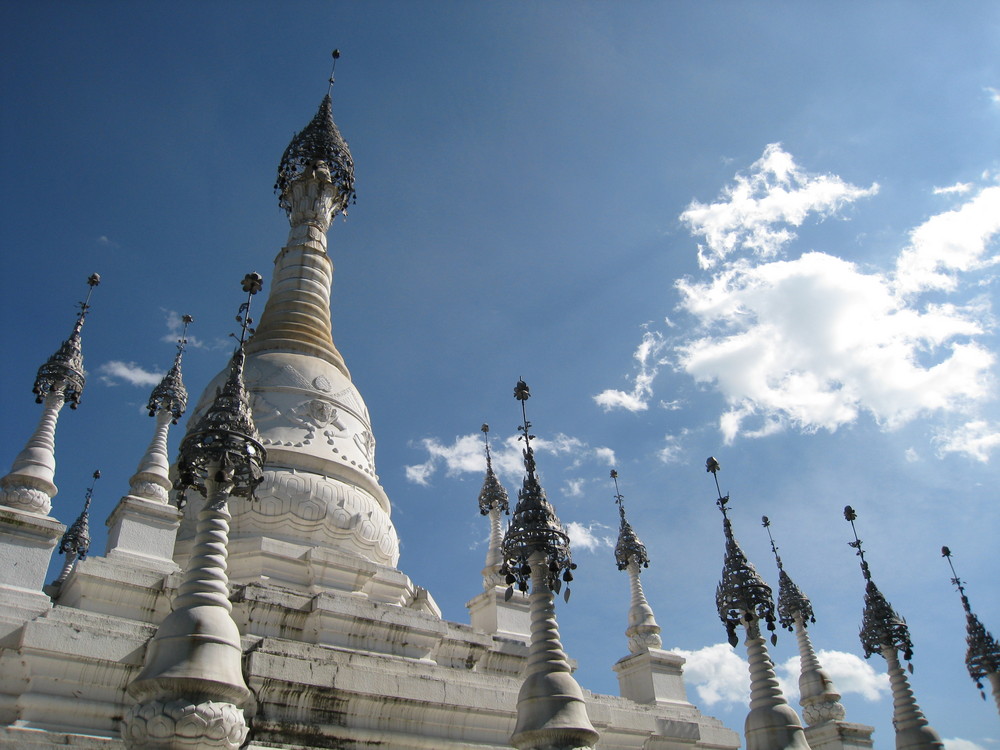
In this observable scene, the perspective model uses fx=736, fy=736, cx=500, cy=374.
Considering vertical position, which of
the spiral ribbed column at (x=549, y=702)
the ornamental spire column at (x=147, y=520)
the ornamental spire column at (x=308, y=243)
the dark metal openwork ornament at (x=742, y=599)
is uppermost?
the ornamental spire column at (x=308, y=243)

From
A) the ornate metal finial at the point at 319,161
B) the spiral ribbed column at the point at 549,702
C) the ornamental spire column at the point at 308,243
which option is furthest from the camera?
the ornate metal finial at the point at 319,161

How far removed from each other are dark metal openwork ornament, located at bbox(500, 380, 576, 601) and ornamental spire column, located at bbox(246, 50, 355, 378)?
13.5 meters

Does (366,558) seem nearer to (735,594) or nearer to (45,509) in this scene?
(45,509)

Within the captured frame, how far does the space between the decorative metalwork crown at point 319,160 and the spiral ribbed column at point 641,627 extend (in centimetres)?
1996

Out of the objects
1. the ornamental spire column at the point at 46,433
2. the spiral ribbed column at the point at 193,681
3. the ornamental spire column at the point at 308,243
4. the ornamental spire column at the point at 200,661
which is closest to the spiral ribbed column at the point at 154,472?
the ornamental spire column at the point at 46,433

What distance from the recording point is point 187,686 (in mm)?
9477

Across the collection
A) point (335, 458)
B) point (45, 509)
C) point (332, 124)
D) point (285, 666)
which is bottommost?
point (285, 666)

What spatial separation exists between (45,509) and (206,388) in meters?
8.90

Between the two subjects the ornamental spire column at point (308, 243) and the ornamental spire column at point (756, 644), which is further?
the ornamental spire column at point (308, 243)

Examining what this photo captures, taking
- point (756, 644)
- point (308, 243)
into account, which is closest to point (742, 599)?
point (756, 644)

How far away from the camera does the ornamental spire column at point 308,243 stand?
26.0 meters

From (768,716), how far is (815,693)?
13.3 metres

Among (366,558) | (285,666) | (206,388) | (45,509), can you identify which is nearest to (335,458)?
(366,558)

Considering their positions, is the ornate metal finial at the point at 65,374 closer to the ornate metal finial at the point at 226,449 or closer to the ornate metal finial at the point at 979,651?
the ornate metal finial at the point at 226,449
